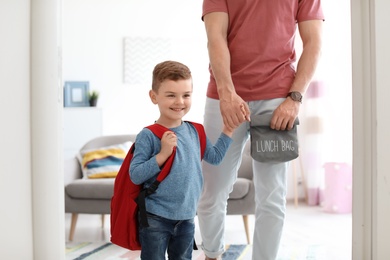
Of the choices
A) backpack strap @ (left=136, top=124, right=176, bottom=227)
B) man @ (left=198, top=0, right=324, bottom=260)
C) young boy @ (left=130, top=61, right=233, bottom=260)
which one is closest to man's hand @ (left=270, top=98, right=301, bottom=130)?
man @ (left=198, top=0, right=324, bottom=260)

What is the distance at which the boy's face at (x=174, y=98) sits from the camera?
1.78m

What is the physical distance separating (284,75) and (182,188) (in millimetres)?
519

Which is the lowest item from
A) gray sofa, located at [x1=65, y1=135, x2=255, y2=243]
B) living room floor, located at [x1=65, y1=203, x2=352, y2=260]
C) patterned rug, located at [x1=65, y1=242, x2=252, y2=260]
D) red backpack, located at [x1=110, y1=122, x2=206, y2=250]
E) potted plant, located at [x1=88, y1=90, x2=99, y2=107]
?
living room floor, located at [x1=65, y1=203, x2=352, y2=260]

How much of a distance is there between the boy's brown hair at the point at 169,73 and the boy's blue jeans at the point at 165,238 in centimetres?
43

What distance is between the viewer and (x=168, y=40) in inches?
219

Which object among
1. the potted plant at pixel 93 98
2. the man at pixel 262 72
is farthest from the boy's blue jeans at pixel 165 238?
the potted plant at pixel 93 98

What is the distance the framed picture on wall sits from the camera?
533cm

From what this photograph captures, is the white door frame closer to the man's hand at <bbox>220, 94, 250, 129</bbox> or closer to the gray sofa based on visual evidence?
the man's hand at <bbox>220, 94, 250, 129</bbox>

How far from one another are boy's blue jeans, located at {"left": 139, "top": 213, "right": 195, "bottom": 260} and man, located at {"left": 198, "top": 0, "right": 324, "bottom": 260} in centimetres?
25
